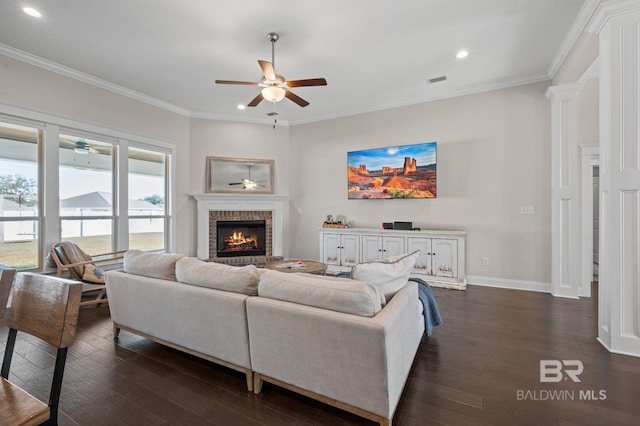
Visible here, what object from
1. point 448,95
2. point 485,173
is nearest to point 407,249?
point 485,173

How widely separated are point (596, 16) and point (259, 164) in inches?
211

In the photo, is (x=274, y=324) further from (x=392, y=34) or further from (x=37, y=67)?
(x=37, y=67)

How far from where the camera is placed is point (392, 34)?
3.34m

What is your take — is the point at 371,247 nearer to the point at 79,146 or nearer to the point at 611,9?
the point at 611,9

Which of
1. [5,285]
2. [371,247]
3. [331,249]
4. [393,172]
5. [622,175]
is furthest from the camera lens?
[331,249]

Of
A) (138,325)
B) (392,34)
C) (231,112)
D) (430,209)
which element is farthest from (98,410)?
(231,112)

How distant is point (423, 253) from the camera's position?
15.4 feet

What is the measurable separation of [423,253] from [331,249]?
1.70 meters

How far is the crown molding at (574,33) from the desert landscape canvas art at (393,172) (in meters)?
1.78

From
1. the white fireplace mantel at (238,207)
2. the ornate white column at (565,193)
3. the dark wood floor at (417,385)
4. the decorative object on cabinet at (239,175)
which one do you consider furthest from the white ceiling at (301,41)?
the dark wood floor at (417,385)

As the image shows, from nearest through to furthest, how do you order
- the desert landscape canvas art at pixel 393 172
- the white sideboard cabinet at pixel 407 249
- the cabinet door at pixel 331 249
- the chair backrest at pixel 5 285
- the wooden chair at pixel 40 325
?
the wooden chair at pixel 40 325
the chair backrest at pixel 5 285
the white sideboard cabinet at pixel 407 249
the desert landscape canvas art at pixel 393 172
the cabinet door at pixel 331 249

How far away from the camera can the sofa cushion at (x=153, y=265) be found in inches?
98.3

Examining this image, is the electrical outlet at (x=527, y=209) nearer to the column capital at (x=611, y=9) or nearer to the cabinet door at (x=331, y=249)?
the column capital at (x=611, y=9)

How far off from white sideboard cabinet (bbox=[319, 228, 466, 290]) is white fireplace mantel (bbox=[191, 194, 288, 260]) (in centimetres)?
118
